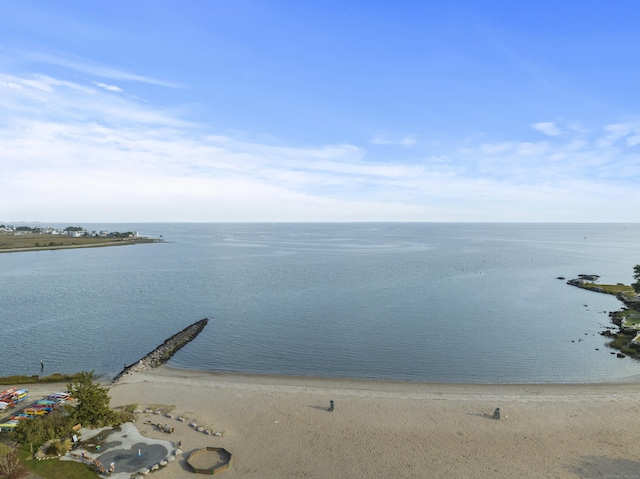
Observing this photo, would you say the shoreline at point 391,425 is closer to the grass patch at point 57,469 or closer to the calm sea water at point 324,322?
the grass patch at point 57,469

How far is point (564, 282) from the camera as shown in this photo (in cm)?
10088

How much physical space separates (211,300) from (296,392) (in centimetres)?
4503

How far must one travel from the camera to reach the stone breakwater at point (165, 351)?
43419mm

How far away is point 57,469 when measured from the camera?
930 inches

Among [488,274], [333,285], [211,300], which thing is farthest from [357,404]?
[488,274]

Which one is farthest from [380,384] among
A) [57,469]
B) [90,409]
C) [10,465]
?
[10,465]

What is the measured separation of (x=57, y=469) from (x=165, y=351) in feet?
84.2

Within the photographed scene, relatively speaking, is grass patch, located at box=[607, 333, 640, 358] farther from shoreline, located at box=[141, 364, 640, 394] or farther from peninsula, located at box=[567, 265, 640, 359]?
shoreline, located at box=[141, 364, 640, 394]

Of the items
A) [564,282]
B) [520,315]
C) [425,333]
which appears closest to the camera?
[425,333]

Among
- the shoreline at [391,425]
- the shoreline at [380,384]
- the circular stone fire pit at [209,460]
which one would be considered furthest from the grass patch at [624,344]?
the circular stone fire pit at [209,460]

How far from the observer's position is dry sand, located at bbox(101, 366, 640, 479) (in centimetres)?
2509

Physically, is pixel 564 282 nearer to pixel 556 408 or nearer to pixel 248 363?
pixel 556 408

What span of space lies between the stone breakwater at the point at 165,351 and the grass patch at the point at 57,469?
1578 cm

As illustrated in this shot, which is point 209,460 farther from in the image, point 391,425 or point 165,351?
point 165,351
